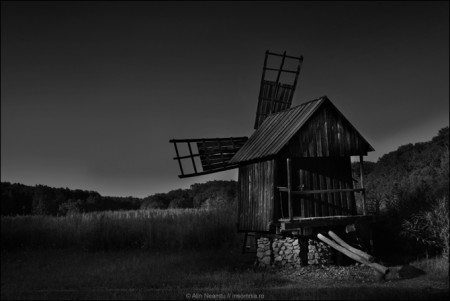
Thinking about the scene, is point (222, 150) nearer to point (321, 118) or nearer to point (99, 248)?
point (321, 118)

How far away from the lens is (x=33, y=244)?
26.8 metres

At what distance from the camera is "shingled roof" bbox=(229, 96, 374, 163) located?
18578 millimetres

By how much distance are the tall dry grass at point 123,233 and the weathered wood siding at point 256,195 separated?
554cm

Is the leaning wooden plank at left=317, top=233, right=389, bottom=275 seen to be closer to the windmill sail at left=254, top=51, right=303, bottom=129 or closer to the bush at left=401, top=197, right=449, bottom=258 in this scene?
the bush at left=401, top=197, right=449, bottom=258

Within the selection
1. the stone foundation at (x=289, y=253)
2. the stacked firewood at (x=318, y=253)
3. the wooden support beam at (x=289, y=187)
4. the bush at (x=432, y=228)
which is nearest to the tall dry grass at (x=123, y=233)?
the stone foundation at (x=289, y=253)

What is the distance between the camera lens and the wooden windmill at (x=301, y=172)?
723 inches

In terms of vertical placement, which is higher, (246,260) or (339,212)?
(339,212)

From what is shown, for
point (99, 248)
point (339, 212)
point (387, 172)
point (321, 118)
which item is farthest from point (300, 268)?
point (387, 172)

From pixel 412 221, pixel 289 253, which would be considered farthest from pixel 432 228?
pixel 289 253

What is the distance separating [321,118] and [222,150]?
5638 mm

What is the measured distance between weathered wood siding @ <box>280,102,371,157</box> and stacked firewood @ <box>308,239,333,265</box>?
3898 mm

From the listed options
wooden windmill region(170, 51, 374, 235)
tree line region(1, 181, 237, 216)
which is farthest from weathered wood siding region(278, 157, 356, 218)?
tree line region(1, 181, 237, 216)

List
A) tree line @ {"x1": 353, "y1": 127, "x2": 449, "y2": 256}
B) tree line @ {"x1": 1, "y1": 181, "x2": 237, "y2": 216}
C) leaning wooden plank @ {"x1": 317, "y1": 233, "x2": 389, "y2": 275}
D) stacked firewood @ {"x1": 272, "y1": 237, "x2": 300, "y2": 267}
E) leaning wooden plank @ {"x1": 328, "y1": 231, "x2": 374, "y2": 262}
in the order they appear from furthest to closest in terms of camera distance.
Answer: tree line @ {"x1": 1, "y1": 181, "x2": 237, "y2": 216} < stacked firewood @ {"x1": 272, "y1": 237, "x2": 300, "y2": 267} < tree line @ {"x1": 353, "y1": 127, "x2": 449, "y2": 256} < leaning wooden plank @ {"x1": 328, "y1": 231, "x2": 374, "y2": 262} < leaning wooden plank @ {"x1": 317, "y1": 233, "x2": 389, "y2": 275}

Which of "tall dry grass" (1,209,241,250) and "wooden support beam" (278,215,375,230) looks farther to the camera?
"tall dry grass" (1,209,241,250)
